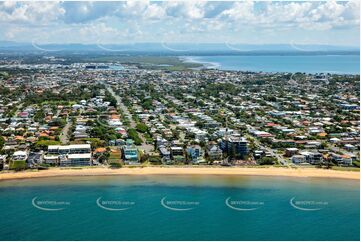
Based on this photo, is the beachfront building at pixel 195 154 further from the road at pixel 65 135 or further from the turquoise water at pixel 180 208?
the road at pixel 65 135

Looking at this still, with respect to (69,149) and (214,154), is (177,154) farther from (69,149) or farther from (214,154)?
(69,149)

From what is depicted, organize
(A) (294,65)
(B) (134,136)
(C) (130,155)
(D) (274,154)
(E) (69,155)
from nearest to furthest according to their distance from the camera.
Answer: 1. (E) (69,155)
2. (C) (130,155)
3. (D) (274,154)
4. (B) (134,136)
5. (A) (294,65)

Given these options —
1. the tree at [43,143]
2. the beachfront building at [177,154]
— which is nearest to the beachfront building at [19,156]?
the tree at [43,143]

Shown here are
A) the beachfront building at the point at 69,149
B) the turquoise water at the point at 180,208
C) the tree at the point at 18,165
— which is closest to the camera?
the turquoise water at the point at 180,208

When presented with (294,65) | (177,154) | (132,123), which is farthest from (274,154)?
(294,65)

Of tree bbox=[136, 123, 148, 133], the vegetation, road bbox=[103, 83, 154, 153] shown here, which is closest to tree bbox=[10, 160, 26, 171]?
road bbox=[103, 83, 154, 153]

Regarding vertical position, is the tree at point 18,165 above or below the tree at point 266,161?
below

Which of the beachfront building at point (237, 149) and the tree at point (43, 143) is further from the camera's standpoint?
the tree at point (43, 143)

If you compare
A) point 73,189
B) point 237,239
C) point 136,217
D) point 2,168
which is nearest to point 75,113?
point 2,168
